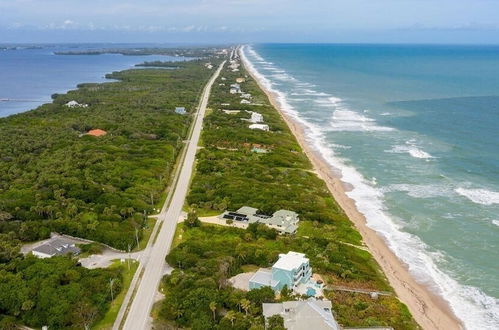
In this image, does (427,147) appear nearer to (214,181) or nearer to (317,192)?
(317,192)

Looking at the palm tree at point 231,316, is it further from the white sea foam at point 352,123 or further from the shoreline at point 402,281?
the white sea foam at point 352,123

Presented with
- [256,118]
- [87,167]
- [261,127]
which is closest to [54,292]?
[87,167]

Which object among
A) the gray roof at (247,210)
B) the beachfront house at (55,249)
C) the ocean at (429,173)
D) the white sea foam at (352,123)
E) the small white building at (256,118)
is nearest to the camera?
the beachfront house at (55,249)

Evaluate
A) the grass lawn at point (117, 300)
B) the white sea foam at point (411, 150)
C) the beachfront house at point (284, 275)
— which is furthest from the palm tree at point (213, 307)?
the white sea foam at point (411, 150)

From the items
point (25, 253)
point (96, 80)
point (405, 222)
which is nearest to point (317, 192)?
point (405, 222)

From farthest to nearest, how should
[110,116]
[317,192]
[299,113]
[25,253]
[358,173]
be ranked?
[299,113], [110,116], [358,173], [317,192], [25,253]

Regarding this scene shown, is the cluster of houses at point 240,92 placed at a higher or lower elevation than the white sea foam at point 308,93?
higher
